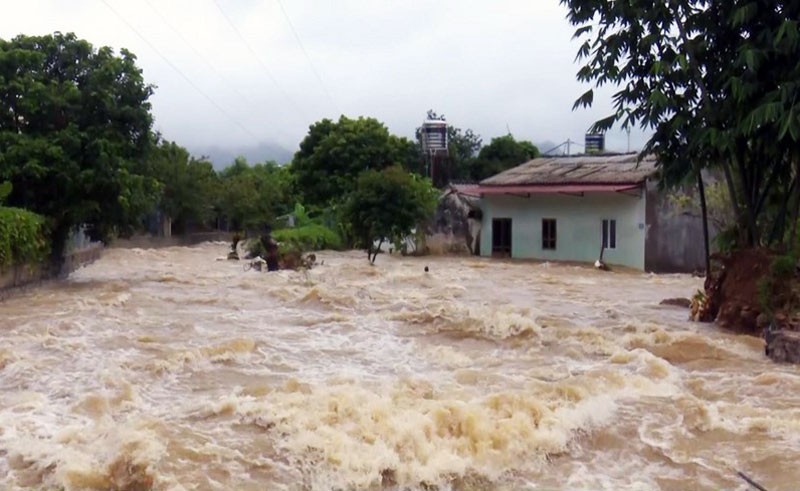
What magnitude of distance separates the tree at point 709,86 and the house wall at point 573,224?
483 inches

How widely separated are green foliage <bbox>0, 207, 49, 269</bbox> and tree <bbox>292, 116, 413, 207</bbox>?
2292cm

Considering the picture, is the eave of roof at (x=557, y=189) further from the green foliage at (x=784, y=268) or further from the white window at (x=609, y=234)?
the green foliage at (x=784, y=268)

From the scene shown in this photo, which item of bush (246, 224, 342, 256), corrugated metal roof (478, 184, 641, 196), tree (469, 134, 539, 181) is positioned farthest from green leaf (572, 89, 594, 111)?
tree (469, 134, 539, 181)

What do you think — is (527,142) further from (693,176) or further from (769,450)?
(769,450)

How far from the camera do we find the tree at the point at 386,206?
1075 inches

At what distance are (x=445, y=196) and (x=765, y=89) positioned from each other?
842 inches

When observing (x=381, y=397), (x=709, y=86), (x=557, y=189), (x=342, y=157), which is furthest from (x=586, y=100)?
(x=342, y=157)

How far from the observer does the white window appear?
28000 millimetres

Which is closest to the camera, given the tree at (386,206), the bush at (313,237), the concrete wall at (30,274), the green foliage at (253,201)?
the concrete wall at (30,274)

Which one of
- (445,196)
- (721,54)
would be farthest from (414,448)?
(445,196)

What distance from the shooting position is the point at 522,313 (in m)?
15.1

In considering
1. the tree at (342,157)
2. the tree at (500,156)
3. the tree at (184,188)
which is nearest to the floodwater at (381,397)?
the tree at (184,188)

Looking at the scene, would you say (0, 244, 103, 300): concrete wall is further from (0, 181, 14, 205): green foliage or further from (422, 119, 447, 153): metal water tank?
(422, 119, 447, 153): metal water tank

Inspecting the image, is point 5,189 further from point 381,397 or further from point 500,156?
point 500,156
